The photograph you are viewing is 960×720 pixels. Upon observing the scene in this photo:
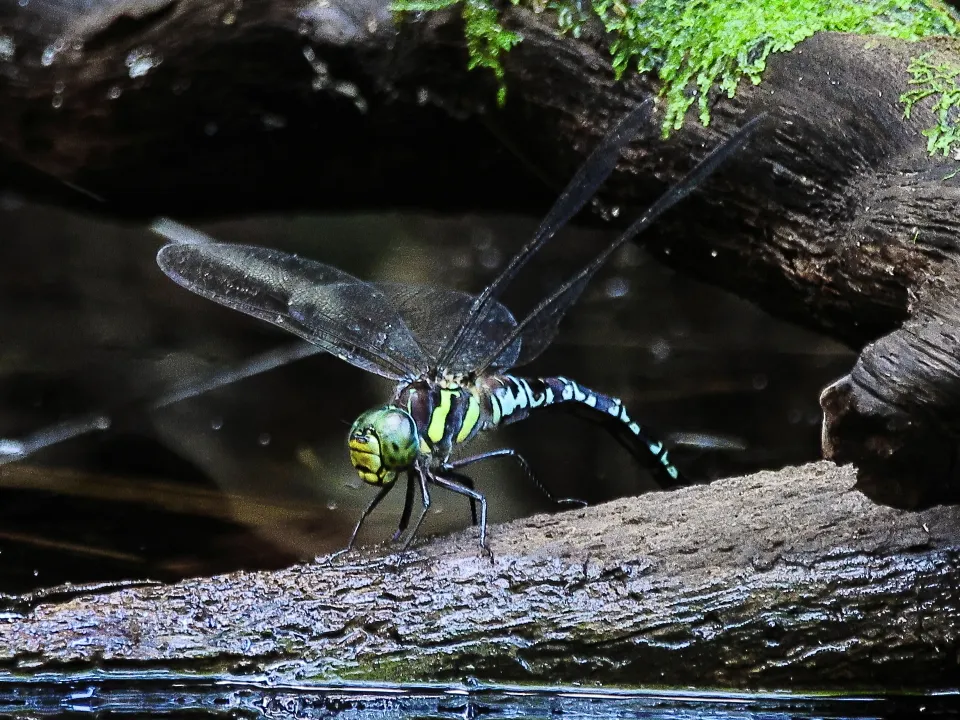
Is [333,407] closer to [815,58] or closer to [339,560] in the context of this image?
[339,560]

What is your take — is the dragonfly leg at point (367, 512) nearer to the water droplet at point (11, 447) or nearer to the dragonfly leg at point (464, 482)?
the dragonfly leg at point (464, 482)

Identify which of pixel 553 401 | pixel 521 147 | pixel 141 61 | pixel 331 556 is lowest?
pixel 331 556

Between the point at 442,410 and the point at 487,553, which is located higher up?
the point at 442,410

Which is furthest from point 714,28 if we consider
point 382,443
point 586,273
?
point 382,443

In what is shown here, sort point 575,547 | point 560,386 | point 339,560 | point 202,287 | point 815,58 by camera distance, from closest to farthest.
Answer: point 575,547
point 339,560
point 815,58
point 202,287
point 560,386

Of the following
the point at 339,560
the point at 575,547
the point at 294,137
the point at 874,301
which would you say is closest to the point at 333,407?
the point at 294,137

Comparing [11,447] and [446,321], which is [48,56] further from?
[446,321]
